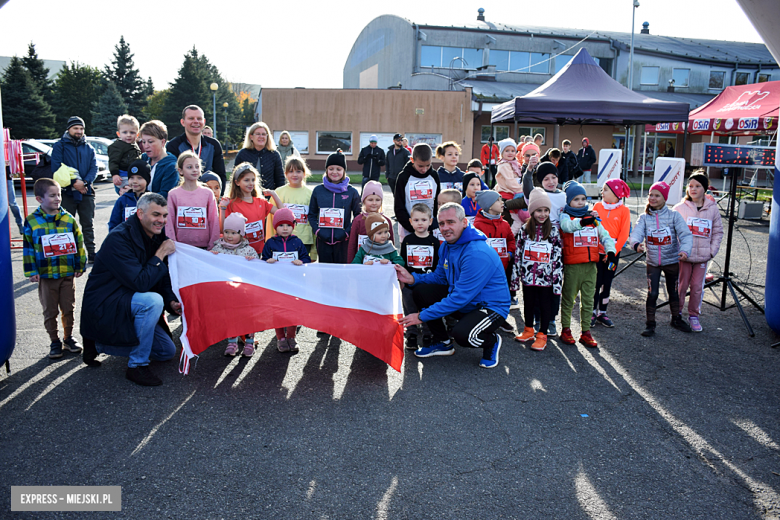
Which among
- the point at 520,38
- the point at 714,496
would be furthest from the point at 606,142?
the point at 714,496

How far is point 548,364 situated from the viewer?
5.03 m

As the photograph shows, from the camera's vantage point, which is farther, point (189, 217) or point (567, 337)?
point (567, 337)

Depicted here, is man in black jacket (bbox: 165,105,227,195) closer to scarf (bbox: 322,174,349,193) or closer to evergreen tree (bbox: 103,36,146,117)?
scarf (bbox: 322,174,349,193)

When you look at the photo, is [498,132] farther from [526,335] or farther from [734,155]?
[526,335]

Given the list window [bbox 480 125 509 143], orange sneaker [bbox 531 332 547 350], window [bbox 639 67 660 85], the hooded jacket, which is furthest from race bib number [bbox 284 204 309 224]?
window [bbox 639 67 660 85]

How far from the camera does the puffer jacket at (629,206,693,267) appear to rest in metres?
5.92

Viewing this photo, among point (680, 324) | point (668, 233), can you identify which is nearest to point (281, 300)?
point (668, 233)

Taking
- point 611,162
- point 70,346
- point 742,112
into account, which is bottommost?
point 70,346

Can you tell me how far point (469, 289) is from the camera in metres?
4.81

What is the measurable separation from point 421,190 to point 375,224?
124 cm

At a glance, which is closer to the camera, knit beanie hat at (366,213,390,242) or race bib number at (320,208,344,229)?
knit beanie hat at (366,213,390,242)

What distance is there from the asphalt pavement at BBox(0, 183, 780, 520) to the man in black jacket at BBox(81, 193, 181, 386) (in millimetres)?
286

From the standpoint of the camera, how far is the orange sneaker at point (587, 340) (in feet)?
18.1

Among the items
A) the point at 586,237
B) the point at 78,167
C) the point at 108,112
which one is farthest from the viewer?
the point at 108,112
